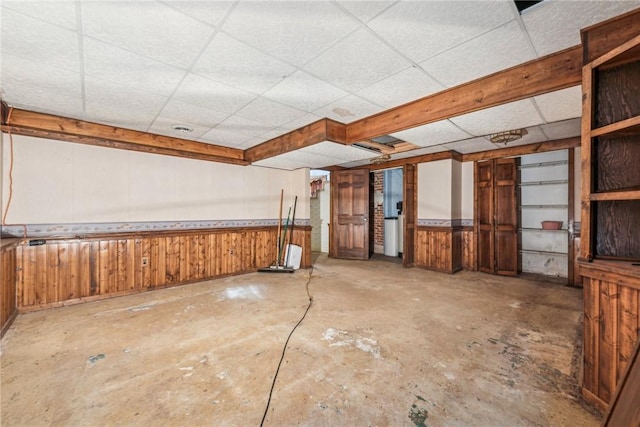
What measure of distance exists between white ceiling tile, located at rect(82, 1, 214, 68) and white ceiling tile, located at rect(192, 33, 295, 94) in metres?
0.09

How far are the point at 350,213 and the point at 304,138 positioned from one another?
321 cm

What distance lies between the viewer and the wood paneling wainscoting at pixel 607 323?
1.40m

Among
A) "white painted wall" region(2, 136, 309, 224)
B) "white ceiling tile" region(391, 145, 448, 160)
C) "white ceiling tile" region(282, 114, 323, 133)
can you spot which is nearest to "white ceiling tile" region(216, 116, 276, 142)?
"white ceiling tile" region(282, 114, 323, 133)

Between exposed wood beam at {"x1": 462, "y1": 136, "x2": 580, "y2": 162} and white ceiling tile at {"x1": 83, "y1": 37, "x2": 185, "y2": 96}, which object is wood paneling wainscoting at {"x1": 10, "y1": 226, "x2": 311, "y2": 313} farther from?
exposed wood beam at {"x1": 462, "y1": 136, "x2": 580, "y2": 162}

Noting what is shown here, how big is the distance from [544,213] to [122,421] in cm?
654

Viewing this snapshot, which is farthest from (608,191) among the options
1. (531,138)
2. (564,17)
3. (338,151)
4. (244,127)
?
(244,127)

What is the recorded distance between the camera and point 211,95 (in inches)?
104

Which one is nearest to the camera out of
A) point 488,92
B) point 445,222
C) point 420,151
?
point 488,92

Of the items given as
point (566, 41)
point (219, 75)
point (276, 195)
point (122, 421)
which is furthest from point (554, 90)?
point (276, 195)

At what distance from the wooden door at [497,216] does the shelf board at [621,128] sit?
12.0ft

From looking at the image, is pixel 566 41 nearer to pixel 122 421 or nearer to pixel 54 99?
pixel 122 421

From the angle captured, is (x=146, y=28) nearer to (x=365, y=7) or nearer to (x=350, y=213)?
(x=365, y=7)

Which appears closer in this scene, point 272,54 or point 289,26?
point 289,26

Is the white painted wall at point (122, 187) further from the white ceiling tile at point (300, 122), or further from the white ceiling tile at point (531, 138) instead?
the white ceiling tile at point (531, 138)
